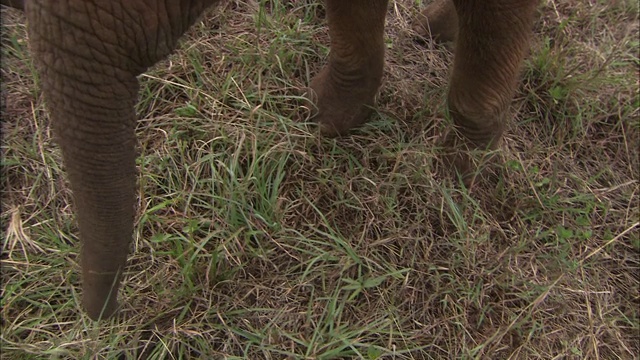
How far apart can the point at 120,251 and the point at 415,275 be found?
103cm

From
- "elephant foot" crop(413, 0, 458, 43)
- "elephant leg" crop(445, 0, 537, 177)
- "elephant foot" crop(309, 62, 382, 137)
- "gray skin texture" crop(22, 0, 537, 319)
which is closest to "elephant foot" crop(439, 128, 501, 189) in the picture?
"elephant leg" crop(445, 0, 537, 177)

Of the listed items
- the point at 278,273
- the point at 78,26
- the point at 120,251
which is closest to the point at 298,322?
the point at 278,273

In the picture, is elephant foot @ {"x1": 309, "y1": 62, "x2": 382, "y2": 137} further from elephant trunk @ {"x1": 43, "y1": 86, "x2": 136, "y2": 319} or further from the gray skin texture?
elephant trunk @ {"x1": 43, "y1": 86, "x2": 136, "y2": 319}

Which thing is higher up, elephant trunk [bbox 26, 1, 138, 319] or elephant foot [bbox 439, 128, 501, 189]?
elephant trunk [bbox 26, 1, 138, 319]

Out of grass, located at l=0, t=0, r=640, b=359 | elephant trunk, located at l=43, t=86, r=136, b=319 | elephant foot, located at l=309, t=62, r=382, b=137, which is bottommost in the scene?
grass, located at l=0, t=0, r=640, b=359

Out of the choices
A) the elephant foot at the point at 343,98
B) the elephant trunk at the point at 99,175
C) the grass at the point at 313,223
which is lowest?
the grass at the point at 313,223

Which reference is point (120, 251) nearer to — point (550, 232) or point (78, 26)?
point (78, 26)

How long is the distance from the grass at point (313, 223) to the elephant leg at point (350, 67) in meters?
0.08

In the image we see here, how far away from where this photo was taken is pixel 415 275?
2.09 m

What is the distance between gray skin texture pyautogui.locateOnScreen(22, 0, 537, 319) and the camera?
3.48 ft

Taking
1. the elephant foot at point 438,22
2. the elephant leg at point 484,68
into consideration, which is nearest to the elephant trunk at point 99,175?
the elephant leg at point 484,68

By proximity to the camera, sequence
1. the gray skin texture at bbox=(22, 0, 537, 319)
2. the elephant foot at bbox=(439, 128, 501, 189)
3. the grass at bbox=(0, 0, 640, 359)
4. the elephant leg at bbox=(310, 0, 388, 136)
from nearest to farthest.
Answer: the gray skin texture at bbox=(22, 0, 537, 319), the grass at bbox=(0, 0, 640, 359), the elephant leg at bbox=(310, 0, 388, 136), the elephant foot at bbox=(439, 128, 501, 189)

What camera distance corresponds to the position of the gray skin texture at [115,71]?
3.48 feet

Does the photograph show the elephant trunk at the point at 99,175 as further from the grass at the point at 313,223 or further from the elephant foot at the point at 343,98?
the elephant foot at the point at 343,98
